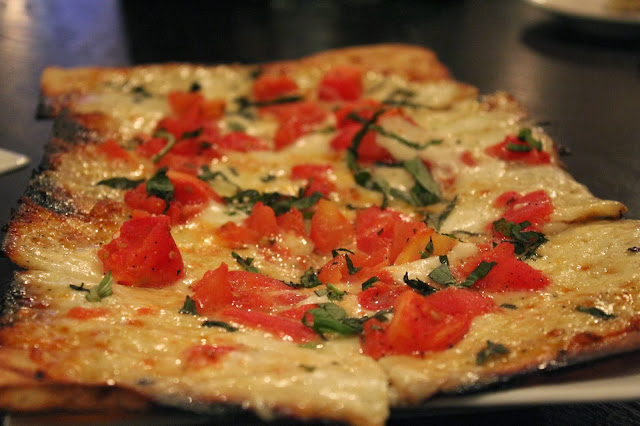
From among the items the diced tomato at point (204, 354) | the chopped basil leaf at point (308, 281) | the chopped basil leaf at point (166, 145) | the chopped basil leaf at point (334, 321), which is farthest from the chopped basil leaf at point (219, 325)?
the chopped basil leaf at point (166, 145)

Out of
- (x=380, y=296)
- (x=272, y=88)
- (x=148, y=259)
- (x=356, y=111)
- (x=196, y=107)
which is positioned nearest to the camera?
(x=380, y=296)

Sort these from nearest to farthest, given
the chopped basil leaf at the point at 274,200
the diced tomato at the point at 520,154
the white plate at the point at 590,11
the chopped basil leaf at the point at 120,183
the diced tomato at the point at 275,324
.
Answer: the diced tomato at the point at 275,324
the chopped basil leaf at the point at 274,200
the chopped basil leaf at the point at 120,183
the diced tomato at the point at 520,154
the white plate at the point at 590,11

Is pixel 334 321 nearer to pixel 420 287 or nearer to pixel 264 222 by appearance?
pixel 420 287

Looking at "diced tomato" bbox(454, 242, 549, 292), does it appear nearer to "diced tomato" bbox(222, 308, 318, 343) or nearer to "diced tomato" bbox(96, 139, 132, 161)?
"diced tomato" bbox(222, 308, 318, 343)

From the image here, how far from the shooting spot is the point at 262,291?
331 cm

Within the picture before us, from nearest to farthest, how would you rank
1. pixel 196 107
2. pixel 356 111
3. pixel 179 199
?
A: 1. pixel 179 199
2. pixel 356 111
3. pixel 196 107

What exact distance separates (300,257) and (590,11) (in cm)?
602

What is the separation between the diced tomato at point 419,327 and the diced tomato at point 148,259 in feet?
3.75

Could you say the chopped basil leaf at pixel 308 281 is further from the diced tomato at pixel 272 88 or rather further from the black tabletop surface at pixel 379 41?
the diced tomato at pixel 272 88

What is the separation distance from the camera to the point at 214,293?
10.4 ft

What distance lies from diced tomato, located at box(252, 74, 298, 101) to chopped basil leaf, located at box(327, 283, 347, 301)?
3.01 meters

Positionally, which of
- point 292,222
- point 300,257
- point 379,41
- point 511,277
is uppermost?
point 379,41

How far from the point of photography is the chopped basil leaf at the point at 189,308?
10.1 ft

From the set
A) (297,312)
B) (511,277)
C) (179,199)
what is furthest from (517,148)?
(179,199)
